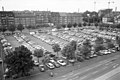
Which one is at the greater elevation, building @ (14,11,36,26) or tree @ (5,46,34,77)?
building @ (14,11,36,26)

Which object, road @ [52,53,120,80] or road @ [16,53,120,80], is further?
road @ [16,53,120,80]

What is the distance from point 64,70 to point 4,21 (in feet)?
120

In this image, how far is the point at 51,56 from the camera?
18.7 m

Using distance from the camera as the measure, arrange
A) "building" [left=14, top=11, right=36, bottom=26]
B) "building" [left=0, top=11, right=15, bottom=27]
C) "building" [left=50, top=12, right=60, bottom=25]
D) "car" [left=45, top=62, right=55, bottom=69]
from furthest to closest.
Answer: "building" [left=50, top=12, right=60, bottom=25] → "building" [left=14, top=11, right=36, bottom=26] → "building" [left=0, top=11, right=15, bottom=27] → "car" [left=45, top=62, right=55, bottom=69]

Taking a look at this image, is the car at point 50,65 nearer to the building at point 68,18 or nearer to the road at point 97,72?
the road at point 97,72

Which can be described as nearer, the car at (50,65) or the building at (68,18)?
the car at (50,65)

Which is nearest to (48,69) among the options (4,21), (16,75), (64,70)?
(64,70)

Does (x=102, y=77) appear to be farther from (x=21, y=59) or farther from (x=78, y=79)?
(x=21, y=59)

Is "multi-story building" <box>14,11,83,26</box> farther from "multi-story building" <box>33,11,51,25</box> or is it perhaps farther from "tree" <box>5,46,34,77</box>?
"tree" <box>5,46,34,77</box>

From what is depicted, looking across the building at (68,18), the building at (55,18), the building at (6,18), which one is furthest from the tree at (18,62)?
the building at (68,18)

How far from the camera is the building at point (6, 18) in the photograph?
1690 inches

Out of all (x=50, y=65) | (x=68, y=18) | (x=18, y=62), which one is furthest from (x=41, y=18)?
(x=18, y=62)

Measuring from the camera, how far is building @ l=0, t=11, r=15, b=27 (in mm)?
42919

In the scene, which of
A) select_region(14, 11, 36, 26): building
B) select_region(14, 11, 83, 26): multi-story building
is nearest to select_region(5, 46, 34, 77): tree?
select_region(14, 11, 36, 26): building
